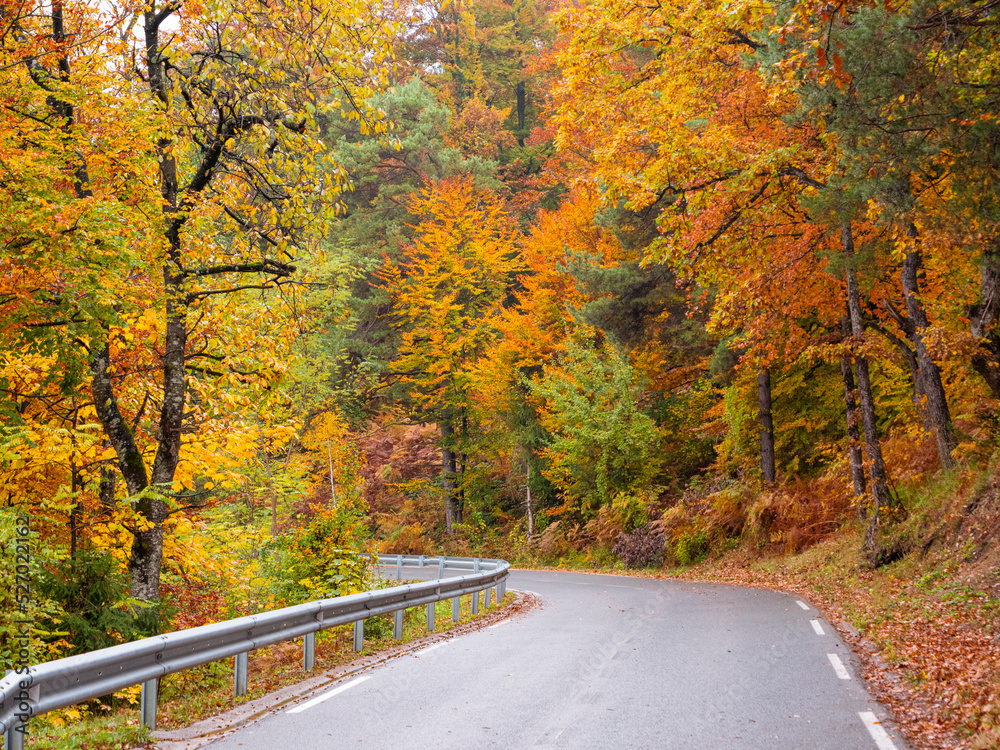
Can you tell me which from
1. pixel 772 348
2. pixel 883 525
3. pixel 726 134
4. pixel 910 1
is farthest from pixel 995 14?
pixel 883 525

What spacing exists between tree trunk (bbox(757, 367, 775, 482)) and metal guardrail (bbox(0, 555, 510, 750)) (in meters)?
15.7

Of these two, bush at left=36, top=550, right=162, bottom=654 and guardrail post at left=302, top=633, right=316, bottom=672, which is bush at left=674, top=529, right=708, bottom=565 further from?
bush at left=36, top=550, right=162, bottom=654

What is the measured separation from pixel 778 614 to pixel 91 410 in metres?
11.8

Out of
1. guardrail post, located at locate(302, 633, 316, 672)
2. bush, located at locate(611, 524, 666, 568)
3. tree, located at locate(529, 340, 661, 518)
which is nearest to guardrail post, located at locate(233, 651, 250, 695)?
guardrail post, located at locate(302, 633, 316, 672)

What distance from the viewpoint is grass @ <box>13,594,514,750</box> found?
6086 millimetres

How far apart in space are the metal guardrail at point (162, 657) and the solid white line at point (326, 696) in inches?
30.1

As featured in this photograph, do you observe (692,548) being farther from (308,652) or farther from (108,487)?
(308,652)

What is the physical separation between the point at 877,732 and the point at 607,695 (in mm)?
Result: 2427

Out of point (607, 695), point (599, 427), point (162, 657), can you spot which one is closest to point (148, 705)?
point (162, 657)

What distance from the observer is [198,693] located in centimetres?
987

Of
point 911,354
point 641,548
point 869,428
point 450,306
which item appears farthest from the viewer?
point 450,306

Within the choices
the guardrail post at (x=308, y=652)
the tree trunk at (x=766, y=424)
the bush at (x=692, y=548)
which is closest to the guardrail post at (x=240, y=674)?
the guardrail post at (x=308, y=652)

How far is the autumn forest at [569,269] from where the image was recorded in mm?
8594

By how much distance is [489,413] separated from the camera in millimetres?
34969
